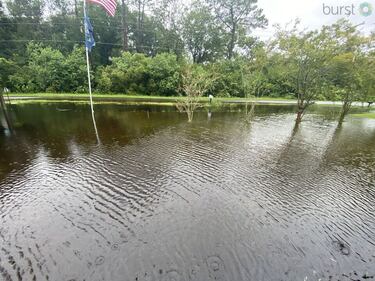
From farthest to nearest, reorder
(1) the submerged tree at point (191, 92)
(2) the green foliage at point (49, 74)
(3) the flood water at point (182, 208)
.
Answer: (2) the green foliage at point (49, 74)
(1) the submerged tree at point (191, 92)
(3) the flood water at point (182, 208)

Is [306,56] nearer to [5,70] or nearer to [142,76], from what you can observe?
[142,76]

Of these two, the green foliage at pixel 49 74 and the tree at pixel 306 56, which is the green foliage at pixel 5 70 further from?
the tree at pixel 306 56

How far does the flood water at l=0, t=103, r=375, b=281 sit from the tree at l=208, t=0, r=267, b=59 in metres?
37.6

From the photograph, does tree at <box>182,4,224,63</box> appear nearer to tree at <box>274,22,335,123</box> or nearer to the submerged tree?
the submerged tree

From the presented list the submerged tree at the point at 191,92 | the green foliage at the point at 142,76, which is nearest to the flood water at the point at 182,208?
the submerged tree at the point at 191,92

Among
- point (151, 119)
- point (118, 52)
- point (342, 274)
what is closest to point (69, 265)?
point (342, 274)

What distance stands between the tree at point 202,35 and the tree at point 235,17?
2.50 meters

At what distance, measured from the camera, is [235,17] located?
1743 inches

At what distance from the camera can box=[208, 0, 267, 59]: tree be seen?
4294 cm

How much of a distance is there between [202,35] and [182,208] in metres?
42.2

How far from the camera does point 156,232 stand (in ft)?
18.9

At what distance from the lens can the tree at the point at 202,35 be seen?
4088 centimetres

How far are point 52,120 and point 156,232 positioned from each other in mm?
15674

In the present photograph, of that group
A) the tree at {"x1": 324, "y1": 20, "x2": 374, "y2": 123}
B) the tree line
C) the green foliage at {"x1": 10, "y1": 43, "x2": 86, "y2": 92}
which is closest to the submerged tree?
the tree line
